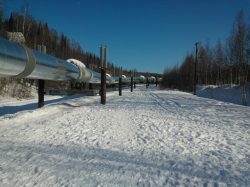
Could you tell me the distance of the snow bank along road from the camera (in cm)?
463

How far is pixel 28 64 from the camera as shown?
11.2 m

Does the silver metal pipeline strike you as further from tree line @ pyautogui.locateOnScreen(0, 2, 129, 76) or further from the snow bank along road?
tree line @ pyautogui.locateOnScreen(0, 2, 129, 76)

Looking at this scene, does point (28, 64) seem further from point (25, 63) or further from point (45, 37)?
point (45, 37)

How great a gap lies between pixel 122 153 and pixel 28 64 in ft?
21.5

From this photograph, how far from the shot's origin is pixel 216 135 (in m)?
7.95

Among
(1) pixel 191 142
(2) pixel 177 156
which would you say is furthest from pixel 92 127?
(2) pixel 177 156

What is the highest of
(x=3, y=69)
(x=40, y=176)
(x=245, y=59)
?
(x=245, y=59)

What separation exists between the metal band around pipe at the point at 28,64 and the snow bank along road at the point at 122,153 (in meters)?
2.02

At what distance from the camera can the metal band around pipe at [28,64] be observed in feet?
36.4

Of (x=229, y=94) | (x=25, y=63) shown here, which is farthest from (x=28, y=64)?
(x=229, y=94)

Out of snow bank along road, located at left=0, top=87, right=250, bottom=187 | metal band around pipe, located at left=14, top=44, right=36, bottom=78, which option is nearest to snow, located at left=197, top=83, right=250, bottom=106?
metal band around pipe, located at left=14, top=44, right=36, bottom=78

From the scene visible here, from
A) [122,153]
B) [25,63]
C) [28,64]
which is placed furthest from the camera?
[28,64]

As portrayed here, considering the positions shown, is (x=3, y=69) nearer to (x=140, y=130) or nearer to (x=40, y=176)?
(x=140, y=130)

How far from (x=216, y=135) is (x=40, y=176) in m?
4.87
